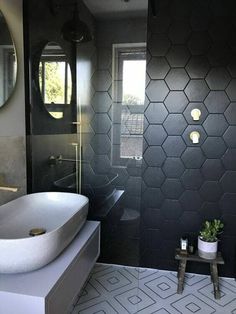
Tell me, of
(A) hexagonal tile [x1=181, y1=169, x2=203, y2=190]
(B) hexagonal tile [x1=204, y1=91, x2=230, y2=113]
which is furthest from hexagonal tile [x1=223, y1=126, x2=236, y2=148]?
(A) hexagonal tile [x1=181, y1=169, x2=203, y2=190]

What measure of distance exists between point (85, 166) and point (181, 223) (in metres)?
0.98

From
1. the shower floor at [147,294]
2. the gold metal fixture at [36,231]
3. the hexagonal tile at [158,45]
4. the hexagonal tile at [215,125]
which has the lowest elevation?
the shower floor at [147,294]

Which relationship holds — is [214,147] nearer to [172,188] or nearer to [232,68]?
[172,188]

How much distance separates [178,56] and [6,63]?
4.35 ft

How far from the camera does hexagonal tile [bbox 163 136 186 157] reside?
235 centimetres

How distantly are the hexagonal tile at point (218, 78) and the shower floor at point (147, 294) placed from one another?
1653 mm

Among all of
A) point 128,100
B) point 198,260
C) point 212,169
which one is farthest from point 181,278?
point 128,100

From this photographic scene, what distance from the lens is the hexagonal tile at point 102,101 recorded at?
Result: 2258 millimetres

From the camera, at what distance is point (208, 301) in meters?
2.15

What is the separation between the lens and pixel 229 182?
2.33 m

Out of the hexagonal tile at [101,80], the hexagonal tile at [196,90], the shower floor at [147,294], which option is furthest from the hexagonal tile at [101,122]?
the shower floor at [147,294]

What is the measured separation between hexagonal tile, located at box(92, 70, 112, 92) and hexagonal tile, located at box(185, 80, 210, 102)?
65 centimetres

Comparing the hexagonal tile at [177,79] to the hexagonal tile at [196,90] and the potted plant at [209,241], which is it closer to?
the hexagonal tile at [196,90]

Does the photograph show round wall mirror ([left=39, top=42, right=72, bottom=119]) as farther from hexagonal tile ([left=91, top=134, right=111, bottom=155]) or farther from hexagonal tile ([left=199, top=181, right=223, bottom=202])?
hexagonal tile ([left=199, top=181, right=223, bottom=202])
